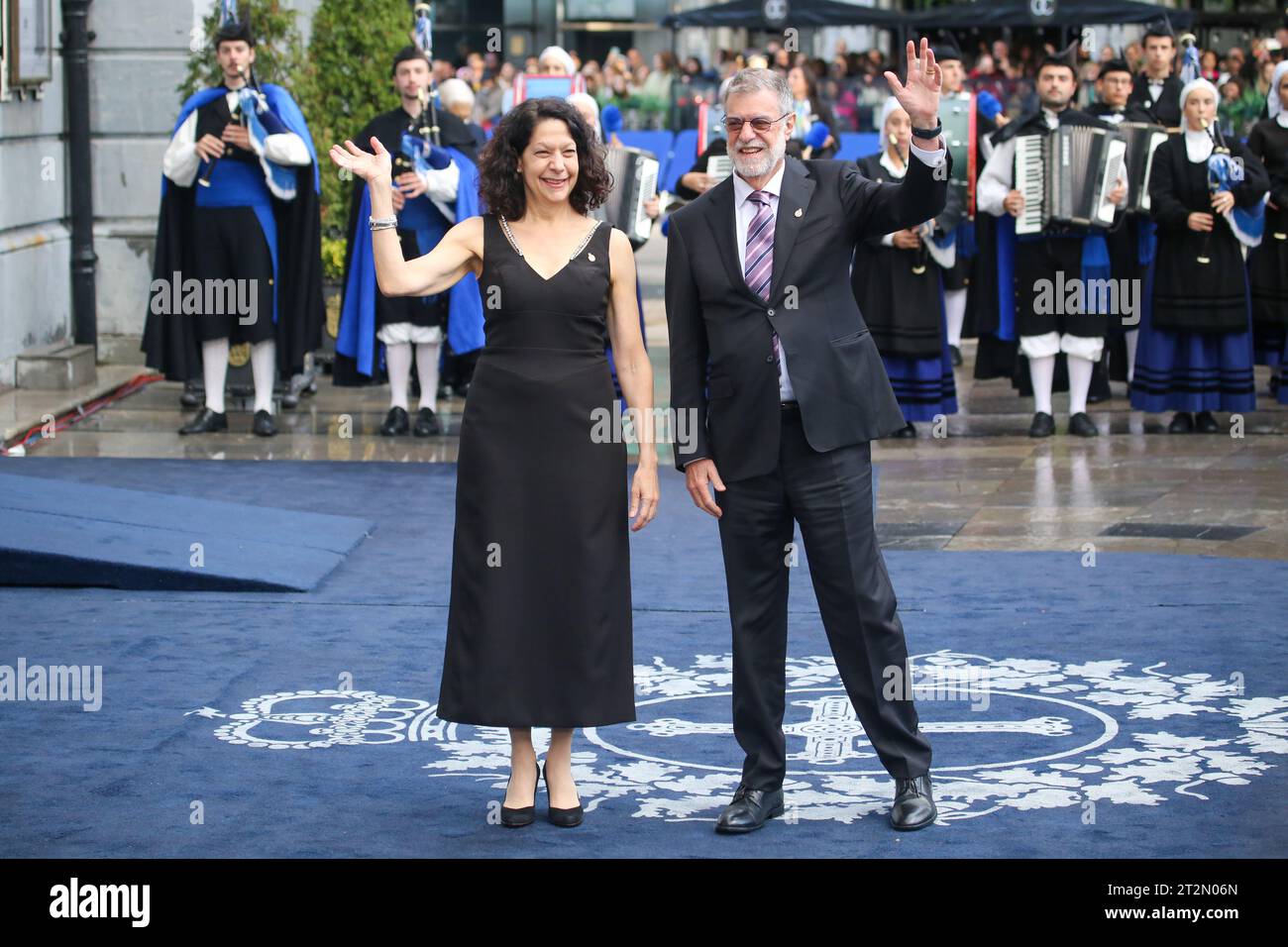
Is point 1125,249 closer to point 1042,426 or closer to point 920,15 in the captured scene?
point 1042,426

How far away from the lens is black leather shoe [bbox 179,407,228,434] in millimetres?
11625

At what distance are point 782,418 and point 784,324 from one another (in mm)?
230

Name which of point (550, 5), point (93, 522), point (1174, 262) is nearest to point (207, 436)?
point (93, 522)

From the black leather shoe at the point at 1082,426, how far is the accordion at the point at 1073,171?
1.03 meters

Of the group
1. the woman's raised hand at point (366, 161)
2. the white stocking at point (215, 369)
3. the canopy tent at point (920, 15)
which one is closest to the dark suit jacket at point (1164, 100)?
the white stocking at point (215, 369)

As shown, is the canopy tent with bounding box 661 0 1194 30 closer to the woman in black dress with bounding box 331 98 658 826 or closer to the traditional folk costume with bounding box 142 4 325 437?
the traditional folk costume with bounding box 142 4 325 437

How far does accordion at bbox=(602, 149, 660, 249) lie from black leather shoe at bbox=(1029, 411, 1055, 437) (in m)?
2.37

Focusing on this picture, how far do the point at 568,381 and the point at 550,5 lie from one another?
111 ft

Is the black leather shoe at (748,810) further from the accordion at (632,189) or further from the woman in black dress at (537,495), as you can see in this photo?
the accordion at (632,189)

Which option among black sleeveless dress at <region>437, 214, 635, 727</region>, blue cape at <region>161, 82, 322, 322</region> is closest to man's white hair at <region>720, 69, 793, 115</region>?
black sleeveless dress at <region>437, 214, 635, 727</region>

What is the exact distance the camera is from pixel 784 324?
5.18 m
